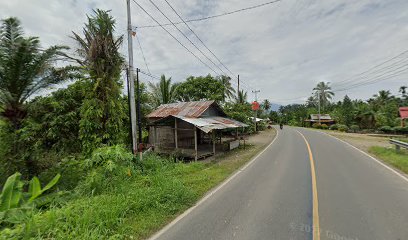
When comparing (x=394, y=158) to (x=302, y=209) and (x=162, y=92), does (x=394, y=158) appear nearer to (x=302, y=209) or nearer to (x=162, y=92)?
(x=302, y=209)

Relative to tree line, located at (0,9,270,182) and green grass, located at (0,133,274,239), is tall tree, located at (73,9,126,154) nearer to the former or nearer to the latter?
tree line, located at (0,9,270,182)

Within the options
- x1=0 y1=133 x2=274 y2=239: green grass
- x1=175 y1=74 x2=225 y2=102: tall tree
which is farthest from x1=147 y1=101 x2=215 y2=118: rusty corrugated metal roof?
x1=175 y1=74 x2=225 y2=102: tall tree

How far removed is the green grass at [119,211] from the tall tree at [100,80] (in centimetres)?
339

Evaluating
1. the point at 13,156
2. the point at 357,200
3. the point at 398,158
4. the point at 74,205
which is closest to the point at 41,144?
the point at 13,156

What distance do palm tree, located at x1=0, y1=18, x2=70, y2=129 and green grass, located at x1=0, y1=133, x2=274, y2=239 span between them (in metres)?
5.02

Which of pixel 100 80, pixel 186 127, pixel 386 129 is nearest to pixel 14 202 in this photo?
pixel 100 80

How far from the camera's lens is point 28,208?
505cm

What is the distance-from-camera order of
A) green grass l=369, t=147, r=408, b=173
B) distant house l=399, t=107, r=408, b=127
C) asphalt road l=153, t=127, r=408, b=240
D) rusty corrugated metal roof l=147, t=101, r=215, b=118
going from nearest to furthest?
1. asphalt road l=153, t=127, r=408, b=240
2. green grass l=369, t=147, r=408, b=173
3. rusty corrugated metal roof l=147, t=101, r=215, b=118
4. distant house l=399, t=107, r=408, b=127

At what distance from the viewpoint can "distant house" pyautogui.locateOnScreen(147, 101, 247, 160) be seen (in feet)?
47.3

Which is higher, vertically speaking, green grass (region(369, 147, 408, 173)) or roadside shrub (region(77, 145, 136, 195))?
roadside shrub (region(77, 145, 136, 195))

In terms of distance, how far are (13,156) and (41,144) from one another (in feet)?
4.21

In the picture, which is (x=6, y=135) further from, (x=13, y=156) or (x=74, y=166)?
(x=74, y=166)

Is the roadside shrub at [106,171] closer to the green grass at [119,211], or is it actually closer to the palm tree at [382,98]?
the green grass at [119,211]

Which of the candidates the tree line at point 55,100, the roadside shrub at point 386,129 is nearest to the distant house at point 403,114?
the roadside shrub at point 386,129
